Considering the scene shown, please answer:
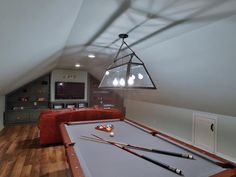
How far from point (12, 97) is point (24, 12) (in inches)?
252

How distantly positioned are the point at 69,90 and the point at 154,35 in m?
5.49

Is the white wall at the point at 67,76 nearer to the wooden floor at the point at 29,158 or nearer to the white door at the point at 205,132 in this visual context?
the wooden floor at the point at 29,158

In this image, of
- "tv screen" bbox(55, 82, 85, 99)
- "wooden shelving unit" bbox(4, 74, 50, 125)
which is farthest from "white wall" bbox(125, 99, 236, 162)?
"wooden shelving unit" bbox(4, 74, 50, 125)

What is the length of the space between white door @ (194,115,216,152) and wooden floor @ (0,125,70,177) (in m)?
3.12

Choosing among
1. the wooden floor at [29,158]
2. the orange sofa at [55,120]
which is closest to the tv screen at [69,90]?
the wooden floor at [29,158]

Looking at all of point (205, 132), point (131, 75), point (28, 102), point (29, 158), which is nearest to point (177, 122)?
point (205, 132)

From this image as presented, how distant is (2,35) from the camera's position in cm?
117

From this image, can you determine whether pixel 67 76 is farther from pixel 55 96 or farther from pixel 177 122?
pixel 177 122

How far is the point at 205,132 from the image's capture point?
12.6 feet

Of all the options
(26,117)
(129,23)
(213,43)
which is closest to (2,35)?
(129,23)

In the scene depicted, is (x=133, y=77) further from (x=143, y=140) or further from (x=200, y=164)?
(x=200, y=164)

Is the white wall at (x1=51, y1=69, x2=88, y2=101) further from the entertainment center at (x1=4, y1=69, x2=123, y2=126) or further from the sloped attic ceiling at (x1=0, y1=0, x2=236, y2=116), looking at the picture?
the sloped attic ceiling at (x1=0, y1=0, x2=236, y2=116)

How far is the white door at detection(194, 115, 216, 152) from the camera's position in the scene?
367 cm

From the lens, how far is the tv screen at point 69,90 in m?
6.95
